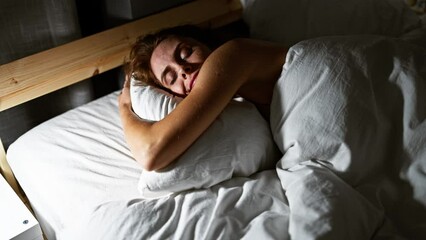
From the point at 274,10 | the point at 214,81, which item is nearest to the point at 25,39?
the point at 214,81

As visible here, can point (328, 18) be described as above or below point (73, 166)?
above

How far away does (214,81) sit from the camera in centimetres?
112

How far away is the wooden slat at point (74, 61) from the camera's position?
1343 millimetres

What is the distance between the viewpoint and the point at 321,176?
1016 millimetres

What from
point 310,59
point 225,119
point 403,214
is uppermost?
point 310,59

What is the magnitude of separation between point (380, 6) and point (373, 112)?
652 mm

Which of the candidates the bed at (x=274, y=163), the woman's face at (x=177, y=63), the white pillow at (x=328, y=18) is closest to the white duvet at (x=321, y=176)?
the bed at (x=274, y=163)

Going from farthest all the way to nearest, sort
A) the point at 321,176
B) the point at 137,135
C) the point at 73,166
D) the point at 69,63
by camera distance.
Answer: the point at 69,63 < the point at 73,166 < the point at 137,135 < the point at 321,176

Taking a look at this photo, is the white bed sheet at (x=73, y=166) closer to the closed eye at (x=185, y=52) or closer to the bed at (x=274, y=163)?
the bed at (x=274, y=163)

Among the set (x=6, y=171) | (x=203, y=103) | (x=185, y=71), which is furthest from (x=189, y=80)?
(x=6, y=171)

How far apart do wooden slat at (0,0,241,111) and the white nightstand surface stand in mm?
275

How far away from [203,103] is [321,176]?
0.31 m

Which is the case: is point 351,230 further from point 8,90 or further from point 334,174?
point 8,90

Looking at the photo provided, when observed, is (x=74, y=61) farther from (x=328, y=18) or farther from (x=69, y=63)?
(x=328, y=18)
